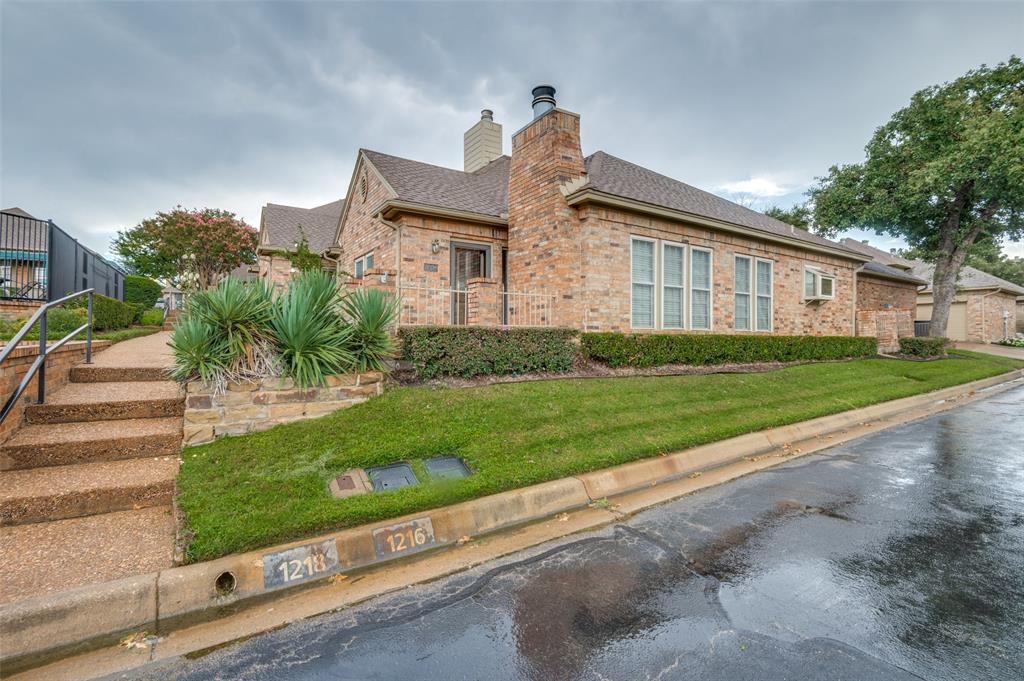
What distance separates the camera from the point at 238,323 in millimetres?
5426

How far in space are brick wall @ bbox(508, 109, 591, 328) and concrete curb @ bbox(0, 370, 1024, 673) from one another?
4.91m

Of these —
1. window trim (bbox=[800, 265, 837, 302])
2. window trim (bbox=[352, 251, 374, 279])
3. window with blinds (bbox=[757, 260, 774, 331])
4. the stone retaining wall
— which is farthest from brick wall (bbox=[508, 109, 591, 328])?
window trim (bbox=[800, 265, 837, 302])

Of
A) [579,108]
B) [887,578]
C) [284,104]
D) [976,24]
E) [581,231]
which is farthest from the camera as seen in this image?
[976,24]

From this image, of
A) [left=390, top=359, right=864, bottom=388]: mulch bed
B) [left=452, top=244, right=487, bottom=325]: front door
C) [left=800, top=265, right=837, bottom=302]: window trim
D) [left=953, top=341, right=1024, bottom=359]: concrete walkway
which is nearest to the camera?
[left=390, top=359, right=864, bottom=388]: mulch bed

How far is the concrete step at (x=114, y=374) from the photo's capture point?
19.2 feet

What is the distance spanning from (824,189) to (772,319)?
13.9 m

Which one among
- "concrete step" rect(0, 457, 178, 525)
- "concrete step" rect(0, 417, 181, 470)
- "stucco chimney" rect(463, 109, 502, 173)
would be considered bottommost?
"concrete step" rect(0, 457, 178, 525)

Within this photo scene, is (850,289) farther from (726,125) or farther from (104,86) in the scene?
(104,86)

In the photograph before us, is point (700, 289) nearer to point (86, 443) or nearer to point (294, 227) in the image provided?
point (86, 443)

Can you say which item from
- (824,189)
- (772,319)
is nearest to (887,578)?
(772,319)

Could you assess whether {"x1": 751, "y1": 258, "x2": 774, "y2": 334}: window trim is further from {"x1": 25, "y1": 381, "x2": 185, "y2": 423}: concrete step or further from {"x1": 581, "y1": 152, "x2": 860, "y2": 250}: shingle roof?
{"x1": 25, "y1": 381, "x2": 185, "y2": 423}: concrete step

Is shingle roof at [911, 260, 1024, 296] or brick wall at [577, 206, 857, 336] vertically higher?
shingle roof at [911, 260, 1024, 296]

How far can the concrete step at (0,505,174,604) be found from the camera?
287 centimetres

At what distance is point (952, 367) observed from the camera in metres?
14.5
